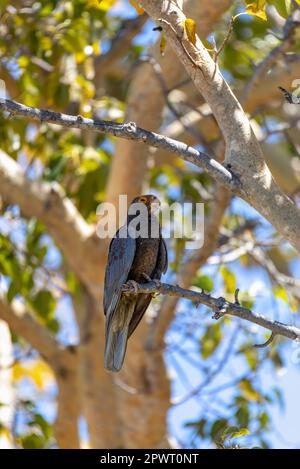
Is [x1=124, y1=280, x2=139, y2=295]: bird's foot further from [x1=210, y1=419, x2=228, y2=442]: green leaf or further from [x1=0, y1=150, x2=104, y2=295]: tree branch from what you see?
[x1=210, y1=419, x2=228, y2=442]: green leaf

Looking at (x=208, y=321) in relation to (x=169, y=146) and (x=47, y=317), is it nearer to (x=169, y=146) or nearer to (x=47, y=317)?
(x=47, y=317)

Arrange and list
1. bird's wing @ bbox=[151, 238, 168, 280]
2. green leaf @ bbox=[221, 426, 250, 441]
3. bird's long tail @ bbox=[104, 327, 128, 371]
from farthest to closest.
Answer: bird's wing @ bbox=[151, 238, 168, 280] → bird's long tail @ bbox=[104, 327, 128, 371] → green leaf @ bbox=[221, 426, 250, 441]

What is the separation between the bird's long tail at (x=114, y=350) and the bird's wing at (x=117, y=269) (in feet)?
0.42

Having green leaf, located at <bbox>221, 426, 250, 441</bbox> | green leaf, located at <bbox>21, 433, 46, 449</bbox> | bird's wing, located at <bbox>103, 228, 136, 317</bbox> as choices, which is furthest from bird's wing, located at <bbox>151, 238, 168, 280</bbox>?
green leaf, located at <bbox>21, 433, 46, 449</bbox>

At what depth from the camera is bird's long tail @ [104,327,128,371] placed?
413 cm

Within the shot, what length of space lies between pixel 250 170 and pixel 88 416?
133 inches

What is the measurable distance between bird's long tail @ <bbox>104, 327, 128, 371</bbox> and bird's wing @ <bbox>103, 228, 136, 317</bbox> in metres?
0.13

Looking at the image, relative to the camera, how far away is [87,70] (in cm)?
653

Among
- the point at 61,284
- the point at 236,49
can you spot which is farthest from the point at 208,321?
the point at 236,49

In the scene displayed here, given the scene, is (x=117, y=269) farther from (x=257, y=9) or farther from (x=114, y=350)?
(x=257, y=9)

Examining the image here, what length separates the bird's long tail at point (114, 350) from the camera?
13.5 feet

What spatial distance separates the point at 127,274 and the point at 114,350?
15.9 inches

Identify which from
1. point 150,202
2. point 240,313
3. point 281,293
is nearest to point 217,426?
point 281,293

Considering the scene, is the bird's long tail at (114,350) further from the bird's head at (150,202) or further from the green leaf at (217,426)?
the green leaf at (217,426)
